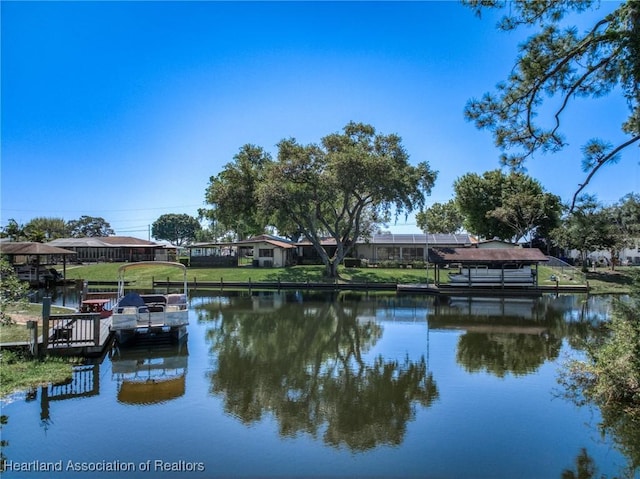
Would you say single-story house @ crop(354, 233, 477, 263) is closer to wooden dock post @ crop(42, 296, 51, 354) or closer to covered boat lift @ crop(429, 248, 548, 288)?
covered boat lift @ crop(429, 248, 548, 288)

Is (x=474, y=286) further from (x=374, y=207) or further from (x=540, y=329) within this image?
(x=540, y=329)

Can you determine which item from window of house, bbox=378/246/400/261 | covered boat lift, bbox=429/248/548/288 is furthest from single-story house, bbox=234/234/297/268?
covered boat lift, bbox=429/248/548/288

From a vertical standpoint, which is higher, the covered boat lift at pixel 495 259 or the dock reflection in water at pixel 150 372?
the covered boat lift at pixel 495 259

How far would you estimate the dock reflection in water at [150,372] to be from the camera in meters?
9.93

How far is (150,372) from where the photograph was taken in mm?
11750

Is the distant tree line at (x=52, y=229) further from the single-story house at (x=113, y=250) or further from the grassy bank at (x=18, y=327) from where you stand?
the grassy bank at (x=18, y=327)

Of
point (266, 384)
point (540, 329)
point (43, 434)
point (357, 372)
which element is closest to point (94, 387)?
point (43, 434)

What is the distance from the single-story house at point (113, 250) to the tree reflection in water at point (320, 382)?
44.3 m

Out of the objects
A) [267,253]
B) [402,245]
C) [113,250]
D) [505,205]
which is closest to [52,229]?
[113,250]

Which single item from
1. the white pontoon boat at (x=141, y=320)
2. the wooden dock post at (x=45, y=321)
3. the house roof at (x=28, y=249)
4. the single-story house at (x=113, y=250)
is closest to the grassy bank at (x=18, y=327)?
the wooden dock post at (x=45, y=321)

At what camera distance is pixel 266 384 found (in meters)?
10.5

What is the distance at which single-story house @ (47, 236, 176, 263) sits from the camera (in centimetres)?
5606

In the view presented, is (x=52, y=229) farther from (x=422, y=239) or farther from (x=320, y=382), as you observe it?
(x=320, y=382)

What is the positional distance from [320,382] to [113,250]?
187 ft
